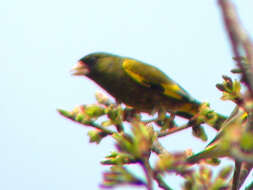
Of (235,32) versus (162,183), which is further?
(162,183)

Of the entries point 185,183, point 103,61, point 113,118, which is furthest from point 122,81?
point 185,183

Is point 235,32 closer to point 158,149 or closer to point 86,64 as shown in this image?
point 158,149

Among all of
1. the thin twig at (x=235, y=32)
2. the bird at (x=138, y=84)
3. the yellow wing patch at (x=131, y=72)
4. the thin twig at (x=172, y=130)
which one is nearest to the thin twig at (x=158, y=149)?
the thin twig at (x=172, y=130)

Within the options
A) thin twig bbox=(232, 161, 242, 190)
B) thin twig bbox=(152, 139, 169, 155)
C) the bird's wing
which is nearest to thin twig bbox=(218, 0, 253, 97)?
thin twig bbox=(232, 161, 242, 190)

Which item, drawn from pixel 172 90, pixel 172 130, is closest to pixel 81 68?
pixel 172 90

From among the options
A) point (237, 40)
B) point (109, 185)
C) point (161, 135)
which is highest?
point (237, 40)

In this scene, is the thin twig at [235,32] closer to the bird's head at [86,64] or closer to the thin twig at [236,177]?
the thin twig at [236,177]

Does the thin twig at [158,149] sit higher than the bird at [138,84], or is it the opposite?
the bird at [138,84]

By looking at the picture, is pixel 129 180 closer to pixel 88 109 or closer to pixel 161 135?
pixel 88 109
